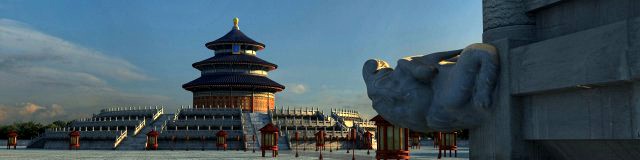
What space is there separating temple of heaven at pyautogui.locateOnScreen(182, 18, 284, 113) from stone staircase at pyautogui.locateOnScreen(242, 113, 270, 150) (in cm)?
888

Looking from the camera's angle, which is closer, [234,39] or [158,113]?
[158,113]

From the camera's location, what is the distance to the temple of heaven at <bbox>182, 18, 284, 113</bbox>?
78438 mm

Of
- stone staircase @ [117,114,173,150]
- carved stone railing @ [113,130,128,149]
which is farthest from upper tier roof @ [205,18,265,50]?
carved stone railing @ [113,130,128,149]

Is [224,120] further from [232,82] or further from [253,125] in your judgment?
[232,82]

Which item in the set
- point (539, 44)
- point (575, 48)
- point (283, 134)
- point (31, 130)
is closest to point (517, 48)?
point (539, 44)

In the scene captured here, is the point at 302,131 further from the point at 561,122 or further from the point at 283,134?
the point at 561,122

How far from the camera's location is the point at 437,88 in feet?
24.7

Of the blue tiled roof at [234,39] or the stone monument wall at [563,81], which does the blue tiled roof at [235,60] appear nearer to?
the blue tiled roof at [234,39]

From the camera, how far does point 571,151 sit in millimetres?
6695

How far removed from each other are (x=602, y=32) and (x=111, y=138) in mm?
56872

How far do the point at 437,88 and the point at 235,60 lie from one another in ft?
244

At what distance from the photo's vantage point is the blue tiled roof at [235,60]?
80.8 metres

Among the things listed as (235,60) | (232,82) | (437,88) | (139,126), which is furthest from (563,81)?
(235,60)

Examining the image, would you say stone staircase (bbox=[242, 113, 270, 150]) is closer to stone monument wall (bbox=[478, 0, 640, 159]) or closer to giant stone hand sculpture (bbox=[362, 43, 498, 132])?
giant stone hand sculpture (bbox=[362, 43, 498, 132])
